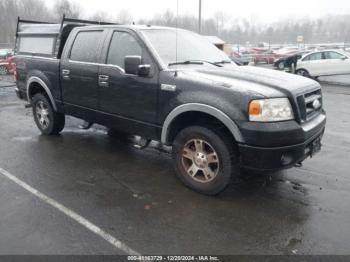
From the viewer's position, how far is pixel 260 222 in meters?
3.62

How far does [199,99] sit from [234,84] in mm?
419

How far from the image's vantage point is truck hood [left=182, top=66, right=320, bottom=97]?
3.72m


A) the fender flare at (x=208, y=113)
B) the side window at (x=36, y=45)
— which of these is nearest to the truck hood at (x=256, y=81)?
the fender flare at (x=208, y=113)

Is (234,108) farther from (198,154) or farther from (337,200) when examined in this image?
(337,200)

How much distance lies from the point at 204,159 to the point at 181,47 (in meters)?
1.68

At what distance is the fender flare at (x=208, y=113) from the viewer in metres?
3.71

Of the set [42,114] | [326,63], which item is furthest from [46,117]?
[326,63]

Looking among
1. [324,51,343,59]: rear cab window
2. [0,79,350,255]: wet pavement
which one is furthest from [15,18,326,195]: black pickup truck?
[324,51,343,59]: rear cab window

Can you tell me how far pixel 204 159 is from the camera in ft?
13.5

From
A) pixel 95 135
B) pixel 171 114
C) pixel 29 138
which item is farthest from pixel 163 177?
pixel 29 138

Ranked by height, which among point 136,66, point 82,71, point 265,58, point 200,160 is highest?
point 136,66

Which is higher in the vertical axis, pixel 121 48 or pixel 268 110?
pixel 121 48

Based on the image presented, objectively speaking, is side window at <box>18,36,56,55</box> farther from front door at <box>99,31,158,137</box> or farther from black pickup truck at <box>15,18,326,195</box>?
front door at <box>99,31,158,137</box>

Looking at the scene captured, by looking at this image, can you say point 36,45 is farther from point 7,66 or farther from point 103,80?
point 7,66
